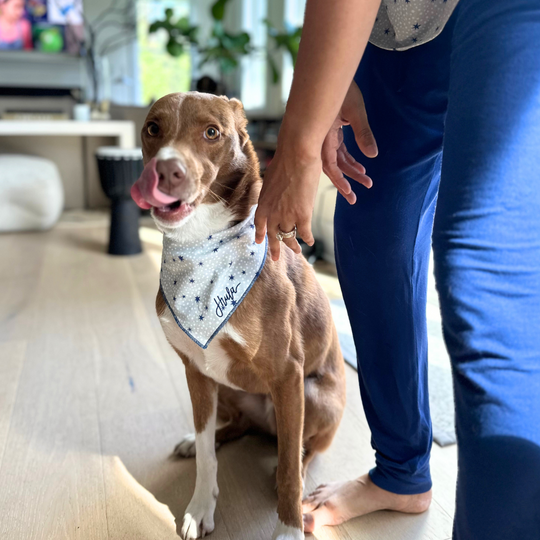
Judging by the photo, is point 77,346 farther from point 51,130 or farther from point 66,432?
point 51,130

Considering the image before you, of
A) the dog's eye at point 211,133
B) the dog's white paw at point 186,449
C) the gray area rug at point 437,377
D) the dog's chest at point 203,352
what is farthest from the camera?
the gray area rug at point 437,377

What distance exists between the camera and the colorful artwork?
15.4 feet

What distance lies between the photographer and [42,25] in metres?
4.79

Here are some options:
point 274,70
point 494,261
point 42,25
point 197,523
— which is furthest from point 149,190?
point 42,25

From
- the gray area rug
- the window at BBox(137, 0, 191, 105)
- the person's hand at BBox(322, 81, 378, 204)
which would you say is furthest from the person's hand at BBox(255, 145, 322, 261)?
the window at BBox(137, 0, 191, 105)

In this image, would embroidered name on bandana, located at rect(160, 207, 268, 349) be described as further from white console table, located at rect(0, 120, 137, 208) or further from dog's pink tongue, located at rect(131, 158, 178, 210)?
white console table, located at rect(0, 120, 137, 208)

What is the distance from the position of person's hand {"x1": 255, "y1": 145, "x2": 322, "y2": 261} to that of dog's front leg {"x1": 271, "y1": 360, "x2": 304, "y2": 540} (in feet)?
1.11

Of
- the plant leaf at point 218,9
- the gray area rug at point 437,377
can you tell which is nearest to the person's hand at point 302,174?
the gray area rug at point 437,377

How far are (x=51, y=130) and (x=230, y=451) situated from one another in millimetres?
3250

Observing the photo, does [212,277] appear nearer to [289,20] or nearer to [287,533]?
[287,533]

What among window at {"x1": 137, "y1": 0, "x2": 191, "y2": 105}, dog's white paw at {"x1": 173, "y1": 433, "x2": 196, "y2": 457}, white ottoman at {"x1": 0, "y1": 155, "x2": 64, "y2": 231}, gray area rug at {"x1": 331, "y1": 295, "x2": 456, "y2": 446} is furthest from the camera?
window at {"x1": 137, "y1": 0, "x2": 191, "y2": 105}

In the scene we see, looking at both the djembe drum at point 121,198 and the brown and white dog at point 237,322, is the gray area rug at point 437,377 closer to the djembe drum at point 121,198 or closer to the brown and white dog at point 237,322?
the brown and white dog at point 237,322

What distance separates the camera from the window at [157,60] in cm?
545

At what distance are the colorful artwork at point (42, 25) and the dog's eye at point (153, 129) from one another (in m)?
4.69
